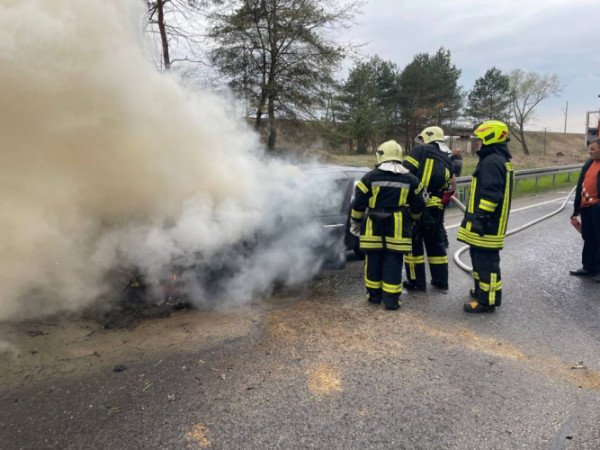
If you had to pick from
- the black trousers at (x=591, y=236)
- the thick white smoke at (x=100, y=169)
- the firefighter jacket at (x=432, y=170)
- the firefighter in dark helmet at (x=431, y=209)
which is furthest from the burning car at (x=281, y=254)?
the black trousers at (x=591, y=236)

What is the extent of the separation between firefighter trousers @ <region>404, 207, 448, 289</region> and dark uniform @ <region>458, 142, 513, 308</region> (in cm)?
53

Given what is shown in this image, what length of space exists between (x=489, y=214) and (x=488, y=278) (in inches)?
26.4

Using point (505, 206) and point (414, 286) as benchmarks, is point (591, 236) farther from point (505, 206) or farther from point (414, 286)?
point (414, 286)

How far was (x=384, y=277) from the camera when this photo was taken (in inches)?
169

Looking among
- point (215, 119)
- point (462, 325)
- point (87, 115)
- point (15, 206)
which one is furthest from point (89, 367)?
point (462, 325)

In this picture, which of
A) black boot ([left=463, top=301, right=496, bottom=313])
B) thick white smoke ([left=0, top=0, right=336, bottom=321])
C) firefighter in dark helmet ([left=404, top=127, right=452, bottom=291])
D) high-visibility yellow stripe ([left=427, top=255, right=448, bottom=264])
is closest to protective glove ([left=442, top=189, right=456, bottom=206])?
firefighter in dark helmet ([left=404, top=127, right=452, bottom=291])

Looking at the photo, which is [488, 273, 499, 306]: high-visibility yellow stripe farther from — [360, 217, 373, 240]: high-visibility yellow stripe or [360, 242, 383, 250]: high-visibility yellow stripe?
[360, 217, 373, 240]: high-visibility yellow stripe

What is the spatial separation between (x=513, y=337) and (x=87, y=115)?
4365 mm

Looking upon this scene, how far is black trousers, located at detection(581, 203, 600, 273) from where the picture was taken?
17.1 feet

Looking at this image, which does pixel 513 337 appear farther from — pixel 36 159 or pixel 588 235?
pixel 36 159

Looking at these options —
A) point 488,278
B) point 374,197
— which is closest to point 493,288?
point 488,278

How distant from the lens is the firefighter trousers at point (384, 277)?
13.9 feet

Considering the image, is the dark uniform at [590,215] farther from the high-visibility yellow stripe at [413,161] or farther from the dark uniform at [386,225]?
the dark uniform at [386,225]

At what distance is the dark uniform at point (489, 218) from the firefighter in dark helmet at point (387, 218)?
599mm
